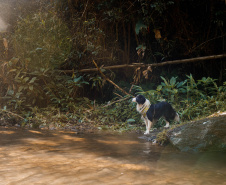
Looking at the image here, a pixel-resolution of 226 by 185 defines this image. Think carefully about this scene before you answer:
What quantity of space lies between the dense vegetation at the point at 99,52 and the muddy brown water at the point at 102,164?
2.25 m

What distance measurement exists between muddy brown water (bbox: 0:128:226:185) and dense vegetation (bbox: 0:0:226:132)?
225 centimetres

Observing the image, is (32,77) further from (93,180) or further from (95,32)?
(93,180)

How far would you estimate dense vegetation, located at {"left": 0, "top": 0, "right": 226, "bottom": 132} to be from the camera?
6.23 m

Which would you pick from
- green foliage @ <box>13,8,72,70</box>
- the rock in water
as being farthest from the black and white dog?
Answer: green foliage @ <box>13,8,72,70</box>

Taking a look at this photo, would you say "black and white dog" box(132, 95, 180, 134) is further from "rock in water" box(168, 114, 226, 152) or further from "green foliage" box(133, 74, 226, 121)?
"rock in water" box(168, 114, 226, 152)

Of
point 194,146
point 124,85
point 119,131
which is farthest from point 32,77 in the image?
point 194,146

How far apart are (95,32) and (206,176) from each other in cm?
530

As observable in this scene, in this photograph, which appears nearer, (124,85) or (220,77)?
(220,77)

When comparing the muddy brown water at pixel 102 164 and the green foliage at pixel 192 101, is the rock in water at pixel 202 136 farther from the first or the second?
the green foliage at pixel 192 101

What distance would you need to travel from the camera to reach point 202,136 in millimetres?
3576

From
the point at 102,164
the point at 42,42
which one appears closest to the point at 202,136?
the point at 102,164

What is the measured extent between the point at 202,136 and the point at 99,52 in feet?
13.5

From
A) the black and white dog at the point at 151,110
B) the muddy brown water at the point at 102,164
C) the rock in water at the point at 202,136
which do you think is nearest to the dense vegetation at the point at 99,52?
the black and white dog at the point at 151,110

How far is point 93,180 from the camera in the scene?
223 centimetres
